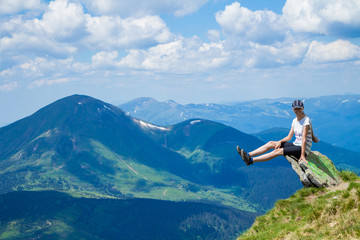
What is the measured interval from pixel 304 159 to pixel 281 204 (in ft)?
13.7

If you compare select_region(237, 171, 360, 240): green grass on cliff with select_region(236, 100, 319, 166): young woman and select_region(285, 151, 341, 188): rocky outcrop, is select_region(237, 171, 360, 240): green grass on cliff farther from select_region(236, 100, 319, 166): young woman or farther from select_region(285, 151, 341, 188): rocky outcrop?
select_region(236, 100, 319, 166): young woman

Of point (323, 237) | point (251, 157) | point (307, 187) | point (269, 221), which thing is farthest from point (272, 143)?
point (323, 237)

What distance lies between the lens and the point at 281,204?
25234 mm

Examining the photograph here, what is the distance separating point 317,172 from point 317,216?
22.6 feet

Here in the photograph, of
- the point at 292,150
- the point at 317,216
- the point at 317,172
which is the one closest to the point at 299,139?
the point at 292,150

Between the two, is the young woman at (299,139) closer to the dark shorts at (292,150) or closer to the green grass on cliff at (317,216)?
the dark shorts at (292,150)

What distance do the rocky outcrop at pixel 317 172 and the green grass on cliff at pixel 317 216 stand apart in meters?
0.56

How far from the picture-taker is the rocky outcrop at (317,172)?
2452 cm

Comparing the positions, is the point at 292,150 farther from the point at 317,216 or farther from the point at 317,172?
the point at 317,216

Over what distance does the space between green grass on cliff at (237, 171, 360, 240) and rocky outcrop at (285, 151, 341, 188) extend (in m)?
0.56

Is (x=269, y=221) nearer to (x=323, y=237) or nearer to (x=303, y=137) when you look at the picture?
(x=303, y=137)

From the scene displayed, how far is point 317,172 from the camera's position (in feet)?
81.4

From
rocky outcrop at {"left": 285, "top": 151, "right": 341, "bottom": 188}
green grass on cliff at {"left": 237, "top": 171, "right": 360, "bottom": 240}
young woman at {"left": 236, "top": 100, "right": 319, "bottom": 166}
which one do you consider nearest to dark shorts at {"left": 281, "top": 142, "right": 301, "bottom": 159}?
young woman at {"left": 236, "top": 100, "right": 319, "bottom": 166}

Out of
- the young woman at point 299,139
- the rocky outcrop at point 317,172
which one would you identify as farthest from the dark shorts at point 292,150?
the rocky outcrop at point 317,172
